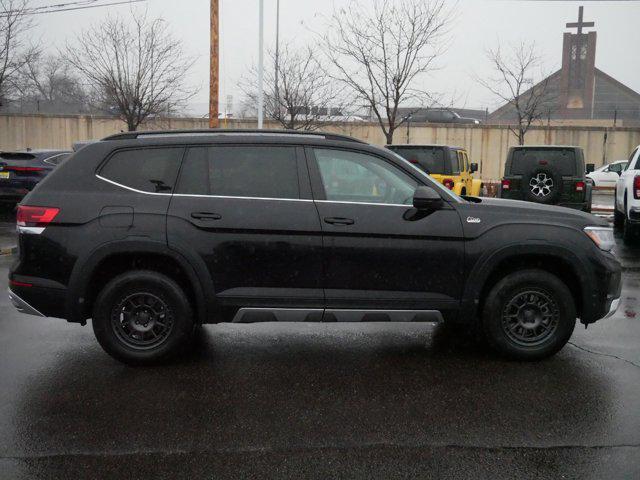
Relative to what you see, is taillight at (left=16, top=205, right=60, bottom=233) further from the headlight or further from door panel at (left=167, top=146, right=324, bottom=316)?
the headlight

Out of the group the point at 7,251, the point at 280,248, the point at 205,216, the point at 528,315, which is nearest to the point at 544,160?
the point at 528,315

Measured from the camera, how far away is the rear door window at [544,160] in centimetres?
1304

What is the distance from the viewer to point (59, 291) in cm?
479

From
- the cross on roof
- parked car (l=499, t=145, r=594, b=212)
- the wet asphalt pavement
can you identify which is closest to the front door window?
the wet asphalt pavement

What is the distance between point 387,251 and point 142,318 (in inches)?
77.5

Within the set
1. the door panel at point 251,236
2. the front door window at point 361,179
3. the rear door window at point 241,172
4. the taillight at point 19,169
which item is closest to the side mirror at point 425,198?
the front door window at point 361,179

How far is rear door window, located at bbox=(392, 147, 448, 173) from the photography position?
13023 mm

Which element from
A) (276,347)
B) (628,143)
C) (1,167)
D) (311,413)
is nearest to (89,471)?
(311,413)

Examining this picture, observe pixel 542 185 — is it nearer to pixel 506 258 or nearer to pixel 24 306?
pixel 506 258

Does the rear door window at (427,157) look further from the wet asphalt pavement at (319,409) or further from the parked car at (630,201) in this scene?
the wet asphalt pavement at (319,409)

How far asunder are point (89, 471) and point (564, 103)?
7175 cm

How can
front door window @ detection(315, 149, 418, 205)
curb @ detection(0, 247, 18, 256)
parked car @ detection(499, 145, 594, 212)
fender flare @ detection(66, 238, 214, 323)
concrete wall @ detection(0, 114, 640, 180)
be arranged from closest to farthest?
fender flare @ detection(66, 238, 214, 323) → front door window @ detection(315, 149, 418, 205) → curb @ detection(0, 247, 18, 256) → parked car @ detection(499, 145, 594, 212) → concrete wall @ detection(0, 114, 640, 180)

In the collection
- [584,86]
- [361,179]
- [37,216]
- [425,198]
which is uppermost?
[584,86]

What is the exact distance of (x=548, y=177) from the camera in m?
12.7
